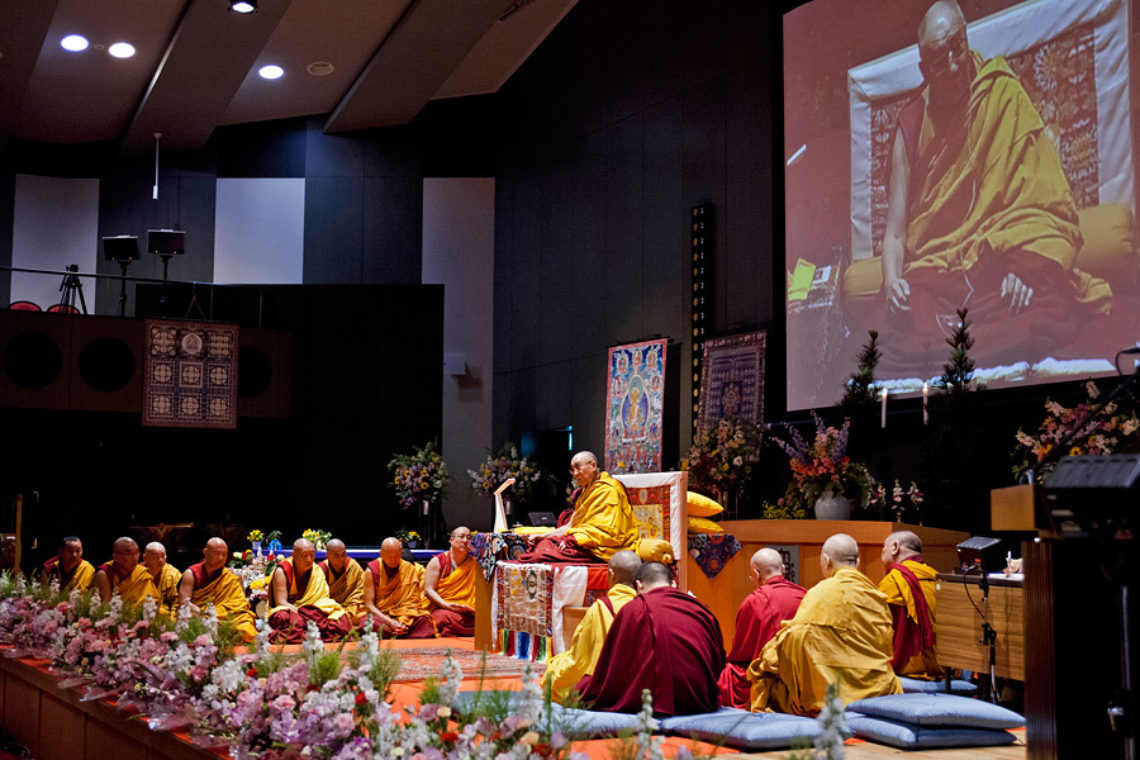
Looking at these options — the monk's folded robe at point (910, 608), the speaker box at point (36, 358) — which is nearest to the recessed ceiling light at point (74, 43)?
the speaker box at point (36, 358)

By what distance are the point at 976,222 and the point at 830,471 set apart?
71.1 inches

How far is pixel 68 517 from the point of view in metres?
12.5

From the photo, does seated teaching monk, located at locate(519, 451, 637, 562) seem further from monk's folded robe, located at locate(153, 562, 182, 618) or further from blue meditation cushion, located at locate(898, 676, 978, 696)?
monk's folded robe, located at locate(153, 562, 182, 618)

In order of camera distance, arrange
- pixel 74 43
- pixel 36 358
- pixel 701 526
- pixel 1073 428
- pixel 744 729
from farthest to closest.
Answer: pixel 36 358, pixel 74 43, pixel 701 526, pixel 1073 428, pixel 744 729

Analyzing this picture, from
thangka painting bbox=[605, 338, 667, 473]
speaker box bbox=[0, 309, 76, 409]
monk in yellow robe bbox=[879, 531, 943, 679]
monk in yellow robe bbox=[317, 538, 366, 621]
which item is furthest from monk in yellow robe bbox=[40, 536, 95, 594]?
monk in yellow robe bbox=[879, 531, 943, 679]

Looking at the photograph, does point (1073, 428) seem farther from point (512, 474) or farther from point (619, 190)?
point (512, 474)

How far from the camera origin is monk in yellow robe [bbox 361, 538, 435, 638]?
9.13 meters

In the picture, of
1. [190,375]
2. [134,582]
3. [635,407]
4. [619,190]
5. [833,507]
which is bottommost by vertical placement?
[134,582]

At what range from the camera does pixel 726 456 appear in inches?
337

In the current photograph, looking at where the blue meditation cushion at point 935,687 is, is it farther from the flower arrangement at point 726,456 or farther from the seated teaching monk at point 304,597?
the seated teaching monk at point 304,597

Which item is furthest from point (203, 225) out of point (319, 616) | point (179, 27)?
point (319, 616)

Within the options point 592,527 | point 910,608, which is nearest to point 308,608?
point 592,527

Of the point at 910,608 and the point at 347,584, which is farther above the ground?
the point at 910,608

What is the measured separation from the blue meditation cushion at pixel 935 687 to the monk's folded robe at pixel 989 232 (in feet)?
6.25
